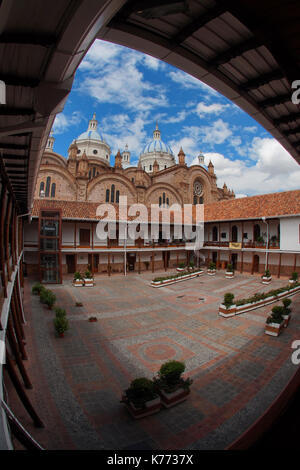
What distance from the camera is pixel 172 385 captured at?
578 centimetres

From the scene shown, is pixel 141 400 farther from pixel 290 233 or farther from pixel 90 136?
pixel 90 136

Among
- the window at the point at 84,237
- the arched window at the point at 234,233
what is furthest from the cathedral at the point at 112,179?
the arched window at the point at 234,233

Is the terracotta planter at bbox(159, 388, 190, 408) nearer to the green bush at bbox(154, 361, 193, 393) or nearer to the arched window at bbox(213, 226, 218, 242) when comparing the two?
the green bush at bbox(154, 361, 193, 393)

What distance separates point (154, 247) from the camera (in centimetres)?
2522

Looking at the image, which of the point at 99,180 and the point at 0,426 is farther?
the point at 99,180

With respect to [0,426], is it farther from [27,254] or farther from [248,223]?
[248,223]

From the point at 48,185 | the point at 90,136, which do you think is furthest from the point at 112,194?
the point at 90,136

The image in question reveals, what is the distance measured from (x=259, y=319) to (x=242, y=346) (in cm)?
327

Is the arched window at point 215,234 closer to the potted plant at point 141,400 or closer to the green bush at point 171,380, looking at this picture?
the green bush at point 171,380

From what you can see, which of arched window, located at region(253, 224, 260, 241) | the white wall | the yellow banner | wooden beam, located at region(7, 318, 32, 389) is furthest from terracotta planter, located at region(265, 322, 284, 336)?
arched window, located at region(253, 224, 260, 241)

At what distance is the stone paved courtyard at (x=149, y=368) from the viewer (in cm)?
478

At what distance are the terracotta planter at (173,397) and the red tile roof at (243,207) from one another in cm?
1688

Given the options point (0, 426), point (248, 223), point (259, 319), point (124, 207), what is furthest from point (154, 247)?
point (0, 426)

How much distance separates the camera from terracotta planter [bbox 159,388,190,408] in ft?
18.3
